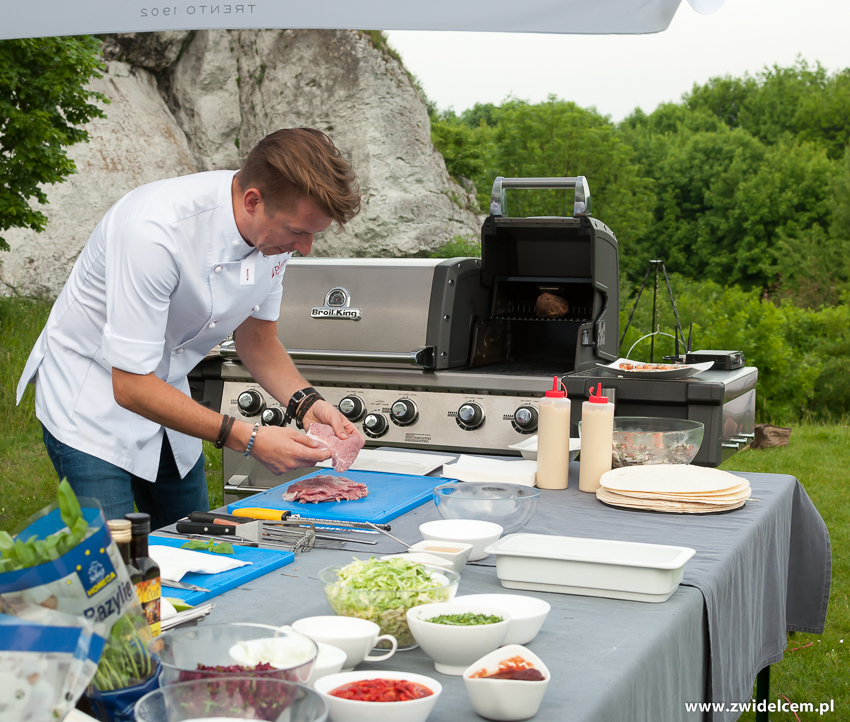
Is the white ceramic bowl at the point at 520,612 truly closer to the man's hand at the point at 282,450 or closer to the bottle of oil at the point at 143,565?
the bottle of oil at the point at 143,565

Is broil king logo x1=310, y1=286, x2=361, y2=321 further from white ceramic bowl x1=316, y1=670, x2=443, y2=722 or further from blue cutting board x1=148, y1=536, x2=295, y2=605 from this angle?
white ceramic bowl x1=316, y1=670, x2=443, y2=722

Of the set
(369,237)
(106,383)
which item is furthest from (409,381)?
(369,237)

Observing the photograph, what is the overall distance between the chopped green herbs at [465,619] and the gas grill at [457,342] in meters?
1.90

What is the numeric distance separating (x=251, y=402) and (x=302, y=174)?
6.31 ft

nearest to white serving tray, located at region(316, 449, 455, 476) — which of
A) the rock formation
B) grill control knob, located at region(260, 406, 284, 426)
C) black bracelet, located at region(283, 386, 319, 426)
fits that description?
black bracelet, located at region(283, 386, 319, 426)

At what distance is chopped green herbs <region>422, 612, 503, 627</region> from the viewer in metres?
1.17

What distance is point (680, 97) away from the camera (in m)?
37.2

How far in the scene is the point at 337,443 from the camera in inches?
83.9

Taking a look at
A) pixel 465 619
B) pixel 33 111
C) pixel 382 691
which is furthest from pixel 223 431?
pixel 33 111

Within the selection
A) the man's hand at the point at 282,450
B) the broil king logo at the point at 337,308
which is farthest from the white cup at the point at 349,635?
the broil king logo at the point at 337,308

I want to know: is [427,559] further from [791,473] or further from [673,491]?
[791,473]

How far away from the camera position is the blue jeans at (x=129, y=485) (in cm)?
209

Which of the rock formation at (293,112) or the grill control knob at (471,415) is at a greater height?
the rock formation at (293,112)

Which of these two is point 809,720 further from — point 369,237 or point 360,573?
point 369,237
